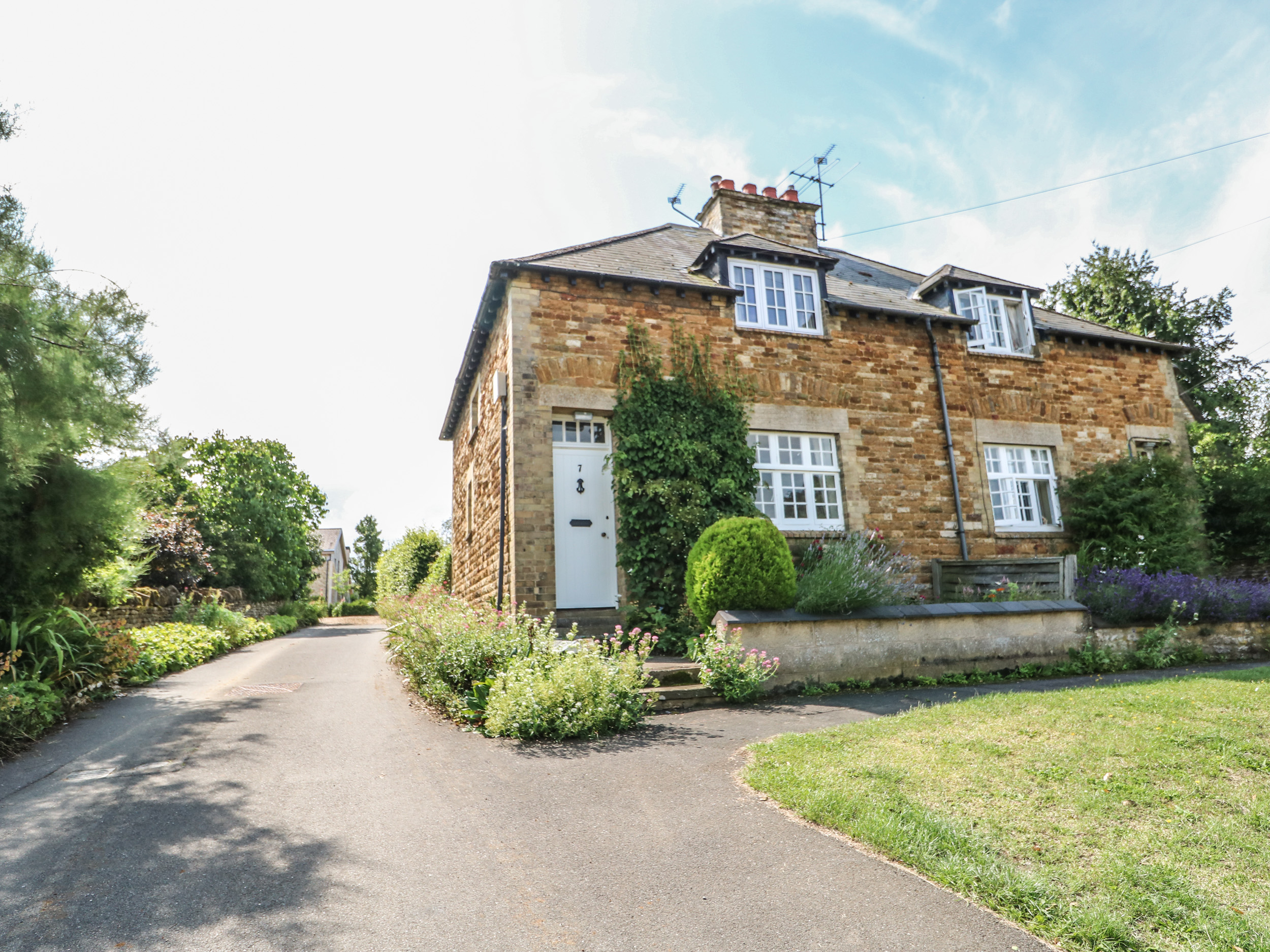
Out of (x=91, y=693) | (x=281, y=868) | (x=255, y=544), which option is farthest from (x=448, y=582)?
(x=281, y=868)

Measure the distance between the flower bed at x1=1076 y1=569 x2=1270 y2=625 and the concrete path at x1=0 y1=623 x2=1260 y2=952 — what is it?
5.96 meters

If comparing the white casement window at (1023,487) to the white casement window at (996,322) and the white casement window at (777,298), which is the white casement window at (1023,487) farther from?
the white casement window at (777,298)

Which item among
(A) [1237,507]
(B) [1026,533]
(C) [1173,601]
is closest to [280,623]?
(B) [1026,533]

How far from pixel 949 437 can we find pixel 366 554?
51.9 meters

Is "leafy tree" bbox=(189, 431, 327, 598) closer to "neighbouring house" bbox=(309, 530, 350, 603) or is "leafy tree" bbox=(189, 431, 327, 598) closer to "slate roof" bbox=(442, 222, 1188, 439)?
"slate roof" bbox=(442, 222, 1188, 439)

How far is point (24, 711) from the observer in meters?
6.05

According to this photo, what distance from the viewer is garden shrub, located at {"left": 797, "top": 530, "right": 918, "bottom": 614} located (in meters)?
8.06

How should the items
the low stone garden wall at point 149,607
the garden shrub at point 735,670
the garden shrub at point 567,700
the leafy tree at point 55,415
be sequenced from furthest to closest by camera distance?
the low stone garden wall at point 149,607 < the garden shrub at point 735,670 < the leafy tree at point 55,415 < the garden shrub at point 567,700

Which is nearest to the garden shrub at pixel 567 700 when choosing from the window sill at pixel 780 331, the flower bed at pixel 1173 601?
the window sill at pixel 780 331

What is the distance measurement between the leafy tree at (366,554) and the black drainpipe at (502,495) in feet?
154

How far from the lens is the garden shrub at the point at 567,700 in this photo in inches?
236

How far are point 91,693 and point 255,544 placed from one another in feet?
55.2

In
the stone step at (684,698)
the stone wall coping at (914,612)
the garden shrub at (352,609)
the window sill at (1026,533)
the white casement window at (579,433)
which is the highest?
the white casement window at (579,433)

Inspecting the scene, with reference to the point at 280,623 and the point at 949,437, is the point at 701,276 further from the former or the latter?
the point at 280,623
